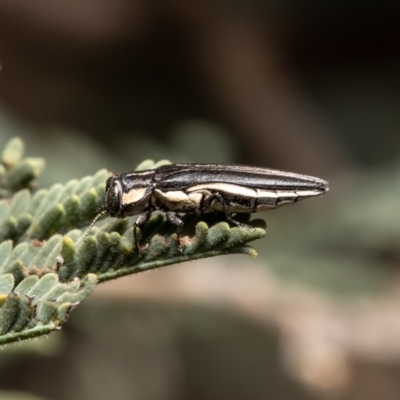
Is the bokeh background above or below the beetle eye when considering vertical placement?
above

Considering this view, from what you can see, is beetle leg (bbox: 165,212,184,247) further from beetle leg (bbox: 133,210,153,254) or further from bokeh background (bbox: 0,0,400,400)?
bokeh background (bbox: 0,0,400,400)

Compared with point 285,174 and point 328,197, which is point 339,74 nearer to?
point 328,197

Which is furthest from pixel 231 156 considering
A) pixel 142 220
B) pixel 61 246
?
pixel 61 246

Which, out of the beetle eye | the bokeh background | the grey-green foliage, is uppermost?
the bokeh background

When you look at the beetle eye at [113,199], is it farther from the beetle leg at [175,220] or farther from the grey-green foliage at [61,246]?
the beetle leg at [175,220]

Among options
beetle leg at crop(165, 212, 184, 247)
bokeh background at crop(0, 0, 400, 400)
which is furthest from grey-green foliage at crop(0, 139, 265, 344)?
bokeh background at crop(0, 0, 400, 400)

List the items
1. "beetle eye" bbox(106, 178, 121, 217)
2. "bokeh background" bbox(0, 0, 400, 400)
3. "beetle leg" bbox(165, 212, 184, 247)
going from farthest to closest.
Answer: "bokeh background" bbox(0, 0, 400, 400)
"beetle eye" bbox(106, 178, 121, 217)
"beetle leg" bbox(165, 212, 184, 247)
